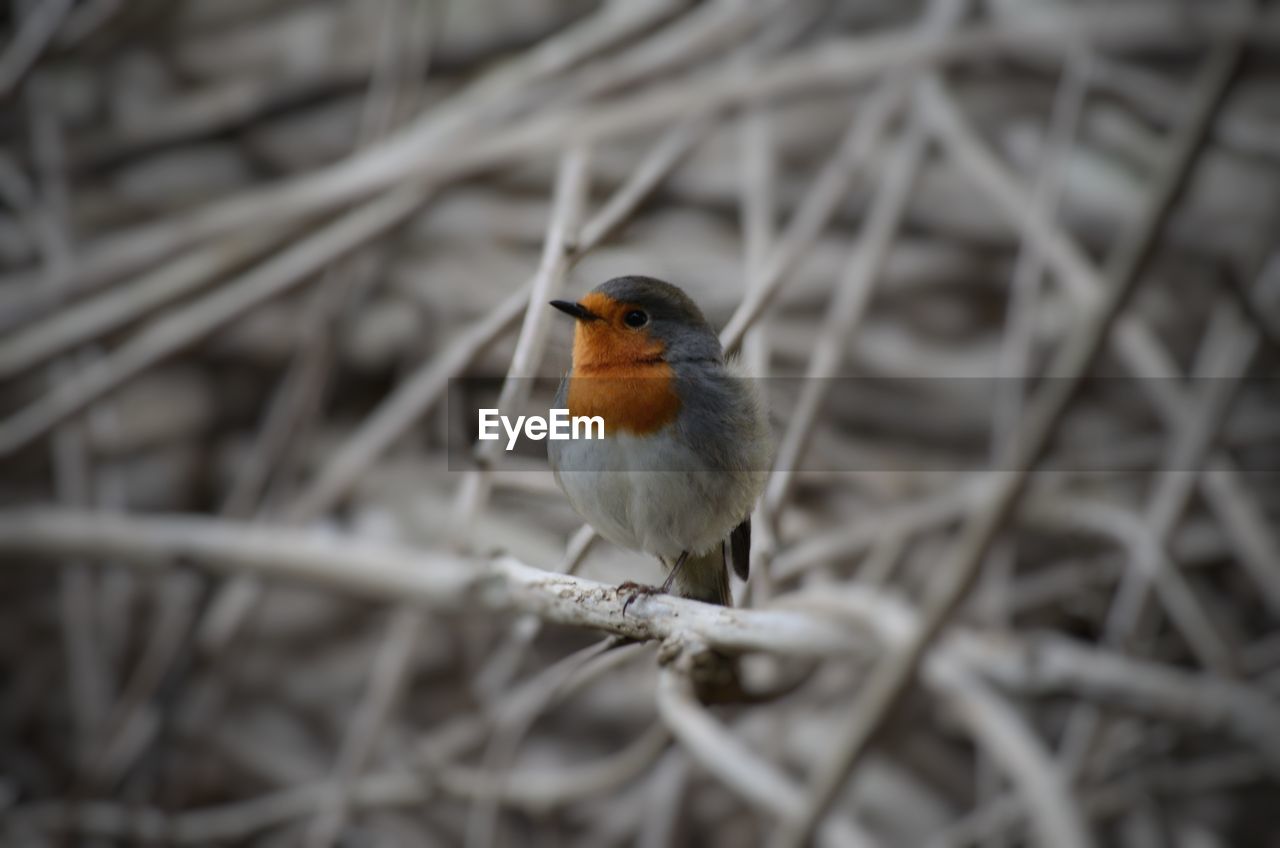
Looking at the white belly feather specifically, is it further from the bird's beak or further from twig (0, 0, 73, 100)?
twig (0, 0, 73, 100)

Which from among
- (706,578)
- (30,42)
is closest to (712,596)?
(706,578)

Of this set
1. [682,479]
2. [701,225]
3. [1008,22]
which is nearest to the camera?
[682,479]

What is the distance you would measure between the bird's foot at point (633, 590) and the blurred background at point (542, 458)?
0.06 meters

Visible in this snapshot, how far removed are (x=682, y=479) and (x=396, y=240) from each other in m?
0.88

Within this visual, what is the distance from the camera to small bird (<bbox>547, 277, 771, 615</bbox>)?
324 millimetres

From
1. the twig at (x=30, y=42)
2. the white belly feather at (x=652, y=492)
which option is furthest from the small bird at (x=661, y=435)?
the twig at (x=30, y=42)

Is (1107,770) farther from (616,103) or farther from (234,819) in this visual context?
(234,819)

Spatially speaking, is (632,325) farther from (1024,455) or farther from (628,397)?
(1024,455)

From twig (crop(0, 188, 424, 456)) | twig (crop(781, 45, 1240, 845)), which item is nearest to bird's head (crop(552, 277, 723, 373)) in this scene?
twig (crop(781, 45, 1240, 845))

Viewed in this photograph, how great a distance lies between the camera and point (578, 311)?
0.32 metres

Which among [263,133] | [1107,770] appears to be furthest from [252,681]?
[1107,770]

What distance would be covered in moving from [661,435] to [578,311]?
56 millimetres

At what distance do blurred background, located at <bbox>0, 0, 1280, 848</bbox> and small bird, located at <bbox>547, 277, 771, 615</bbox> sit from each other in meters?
0.03

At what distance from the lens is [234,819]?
1324mm
